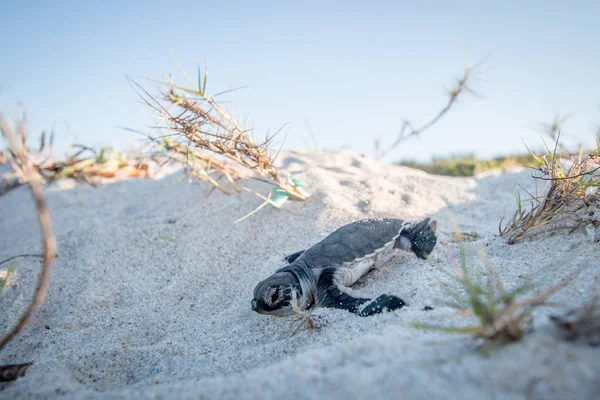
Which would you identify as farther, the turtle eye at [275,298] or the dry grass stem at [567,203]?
the dry grass stem at [567,203]

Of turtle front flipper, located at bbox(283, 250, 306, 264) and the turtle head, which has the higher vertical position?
the turtle head

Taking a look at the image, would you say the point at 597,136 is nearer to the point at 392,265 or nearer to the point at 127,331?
the point at 392,265

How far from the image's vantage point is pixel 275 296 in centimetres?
216

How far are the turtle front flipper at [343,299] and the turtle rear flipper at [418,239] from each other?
2.11ft

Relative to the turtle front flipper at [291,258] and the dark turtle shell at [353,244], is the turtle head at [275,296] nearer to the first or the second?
the dark turtle shell at [353,244]

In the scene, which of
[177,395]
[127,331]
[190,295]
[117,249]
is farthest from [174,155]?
[177,395]

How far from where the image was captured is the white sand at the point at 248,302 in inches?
44.3

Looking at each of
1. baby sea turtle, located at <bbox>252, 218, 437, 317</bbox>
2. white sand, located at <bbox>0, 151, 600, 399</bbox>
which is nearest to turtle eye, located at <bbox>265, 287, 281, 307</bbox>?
baby sea turtle, located at <bbox>252, 218, 437, 317</bbox>

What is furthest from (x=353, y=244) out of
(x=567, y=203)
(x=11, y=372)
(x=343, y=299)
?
(x=11, y=372)

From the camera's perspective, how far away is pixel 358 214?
369 cm

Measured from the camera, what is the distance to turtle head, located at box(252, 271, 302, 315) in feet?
7.04

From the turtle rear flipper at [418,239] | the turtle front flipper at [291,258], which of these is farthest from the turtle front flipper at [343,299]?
the turtle rear flipper at [418,239]

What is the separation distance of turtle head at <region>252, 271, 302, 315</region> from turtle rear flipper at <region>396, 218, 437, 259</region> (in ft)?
3.26

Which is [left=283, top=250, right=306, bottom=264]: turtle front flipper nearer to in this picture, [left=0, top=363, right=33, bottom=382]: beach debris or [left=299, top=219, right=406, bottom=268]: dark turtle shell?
[left=299, top=219, right=406, bottom=268]: dark turtle shell
